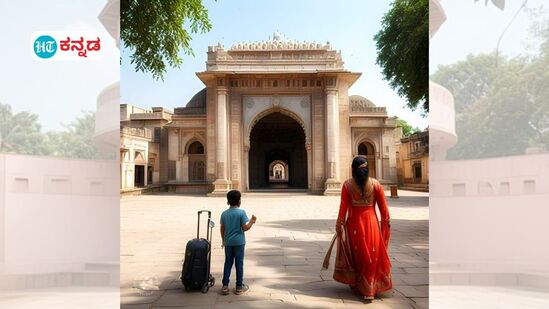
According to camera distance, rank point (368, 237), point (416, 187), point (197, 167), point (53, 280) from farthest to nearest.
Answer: point (416, 187) < point (197, 167) < point (53, 280) < point (368, 237)

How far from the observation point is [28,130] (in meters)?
6.56

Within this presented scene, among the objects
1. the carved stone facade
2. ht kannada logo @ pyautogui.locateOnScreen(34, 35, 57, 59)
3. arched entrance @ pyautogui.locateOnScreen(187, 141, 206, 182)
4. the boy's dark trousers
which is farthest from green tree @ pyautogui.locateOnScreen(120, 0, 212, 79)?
arched entrance @ pyautogui.locateOnScreen(187, 141, 206, 182)

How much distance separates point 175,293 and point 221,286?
556 millimetres

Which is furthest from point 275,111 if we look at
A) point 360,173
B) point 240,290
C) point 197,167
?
point 240,290

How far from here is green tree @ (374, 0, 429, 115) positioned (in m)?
12.0

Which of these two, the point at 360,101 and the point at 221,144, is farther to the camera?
the point at 360,101

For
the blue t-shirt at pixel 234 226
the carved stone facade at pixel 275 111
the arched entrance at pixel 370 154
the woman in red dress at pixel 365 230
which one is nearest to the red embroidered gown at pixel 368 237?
the woman in red dress at pixel 365 230

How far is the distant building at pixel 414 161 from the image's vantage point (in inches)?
1074

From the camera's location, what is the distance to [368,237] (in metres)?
4.17

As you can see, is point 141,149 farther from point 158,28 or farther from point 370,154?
point 158,28

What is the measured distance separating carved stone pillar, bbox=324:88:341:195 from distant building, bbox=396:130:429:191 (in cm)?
782

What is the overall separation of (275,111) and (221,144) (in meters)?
3.93

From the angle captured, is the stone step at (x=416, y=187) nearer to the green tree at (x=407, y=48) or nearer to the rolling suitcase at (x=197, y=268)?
the green tree at (x=407, y=48)

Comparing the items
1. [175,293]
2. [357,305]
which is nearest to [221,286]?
[175,293]
